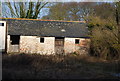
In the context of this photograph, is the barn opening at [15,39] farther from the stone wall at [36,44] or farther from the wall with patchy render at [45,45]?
the stone wall at [36,44]

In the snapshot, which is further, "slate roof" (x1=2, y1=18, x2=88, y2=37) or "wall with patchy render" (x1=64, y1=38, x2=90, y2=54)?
"slate roof" (x1=2, y1=18, x2=88, y2=37)

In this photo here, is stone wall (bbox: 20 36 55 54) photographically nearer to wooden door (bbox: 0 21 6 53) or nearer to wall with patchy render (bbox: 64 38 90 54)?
wall with patchy render (bbox: 64 38 90 54)

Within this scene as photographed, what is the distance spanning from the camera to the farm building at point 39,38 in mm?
23000

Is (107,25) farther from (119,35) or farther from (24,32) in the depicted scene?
(24,32)

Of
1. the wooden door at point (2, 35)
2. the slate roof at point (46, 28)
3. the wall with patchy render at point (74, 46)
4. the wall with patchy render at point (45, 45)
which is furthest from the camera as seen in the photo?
the slate roof at point (46, 28)

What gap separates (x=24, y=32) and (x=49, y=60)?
11655 mm

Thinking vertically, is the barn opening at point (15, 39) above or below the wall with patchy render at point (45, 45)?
above

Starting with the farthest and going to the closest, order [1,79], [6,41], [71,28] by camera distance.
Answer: [71,28]
[6,41]
[1,79]

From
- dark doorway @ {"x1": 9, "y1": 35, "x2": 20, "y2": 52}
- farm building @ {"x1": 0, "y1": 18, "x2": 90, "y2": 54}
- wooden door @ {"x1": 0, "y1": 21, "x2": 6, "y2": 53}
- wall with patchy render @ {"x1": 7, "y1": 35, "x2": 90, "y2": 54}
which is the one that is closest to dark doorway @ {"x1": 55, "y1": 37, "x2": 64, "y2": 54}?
farm building @ {"x1": 0, "y1": 18, "x2": 90, "y2": 54}

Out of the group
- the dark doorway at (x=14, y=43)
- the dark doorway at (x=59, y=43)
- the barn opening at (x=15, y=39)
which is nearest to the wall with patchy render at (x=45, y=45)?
the dark doorway at (x=14, y=43)

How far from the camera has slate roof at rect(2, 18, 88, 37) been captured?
23.7 meters

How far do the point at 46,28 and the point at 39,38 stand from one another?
220 centimetres

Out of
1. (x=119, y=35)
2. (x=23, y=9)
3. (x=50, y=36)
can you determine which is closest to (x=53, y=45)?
(x=50, y=36)

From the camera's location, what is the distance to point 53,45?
23391 millimetres
